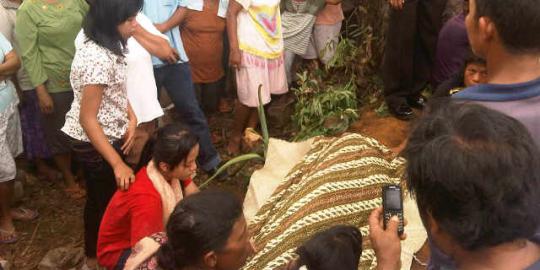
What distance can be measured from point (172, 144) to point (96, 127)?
472 mm

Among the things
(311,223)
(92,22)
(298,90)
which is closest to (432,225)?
(311,223)

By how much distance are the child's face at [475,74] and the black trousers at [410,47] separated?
1140mm

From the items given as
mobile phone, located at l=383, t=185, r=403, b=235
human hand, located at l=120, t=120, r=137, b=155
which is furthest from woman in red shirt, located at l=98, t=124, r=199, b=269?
mobile phone, located at l=383, t=185, r=403, b=235

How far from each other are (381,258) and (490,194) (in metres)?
0.65

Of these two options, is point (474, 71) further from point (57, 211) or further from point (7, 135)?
point (57, 211)

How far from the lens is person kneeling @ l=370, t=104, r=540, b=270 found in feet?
3.84

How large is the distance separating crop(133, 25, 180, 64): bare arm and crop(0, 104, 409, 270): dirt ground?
1.03 m

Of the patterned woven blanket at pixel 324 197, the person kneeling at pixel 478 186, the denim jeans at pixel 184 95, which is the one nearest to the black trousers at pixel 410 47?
the patterned woven blanket at pixel 324 197

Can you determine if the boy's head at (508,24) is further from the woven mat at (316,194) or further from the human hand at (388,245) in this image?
the woven mat at (316,194)

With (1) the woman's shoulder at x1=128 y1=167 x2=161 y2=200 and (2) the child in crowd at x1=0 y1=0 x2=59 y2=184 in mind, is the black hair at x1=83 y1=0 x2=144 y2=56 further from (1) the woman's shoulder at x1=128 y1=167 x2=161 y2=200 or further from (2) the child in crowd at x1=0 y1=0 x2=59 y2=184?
(2) the child in crowd at x1=0 y1=0 x2=59 y2=184

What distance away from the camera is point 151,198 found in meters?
2.39

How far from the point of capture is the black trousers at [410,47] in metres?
4.02

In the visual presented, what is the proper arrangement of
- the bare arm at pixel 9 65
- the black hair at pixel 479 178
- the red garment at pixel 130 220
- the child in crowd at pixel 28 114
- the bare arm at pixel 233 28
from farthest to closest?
1. the bare arm at pixel 233 28
2. the child in crowd at pixel 28 114
3. the bare arm at pixel 9 65
4. the red garment at pixel 130 220
5. the black hair at pixel 479 178

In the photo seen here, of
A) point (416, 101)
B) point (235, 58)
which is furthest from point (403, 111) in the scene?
point (235, 58)
